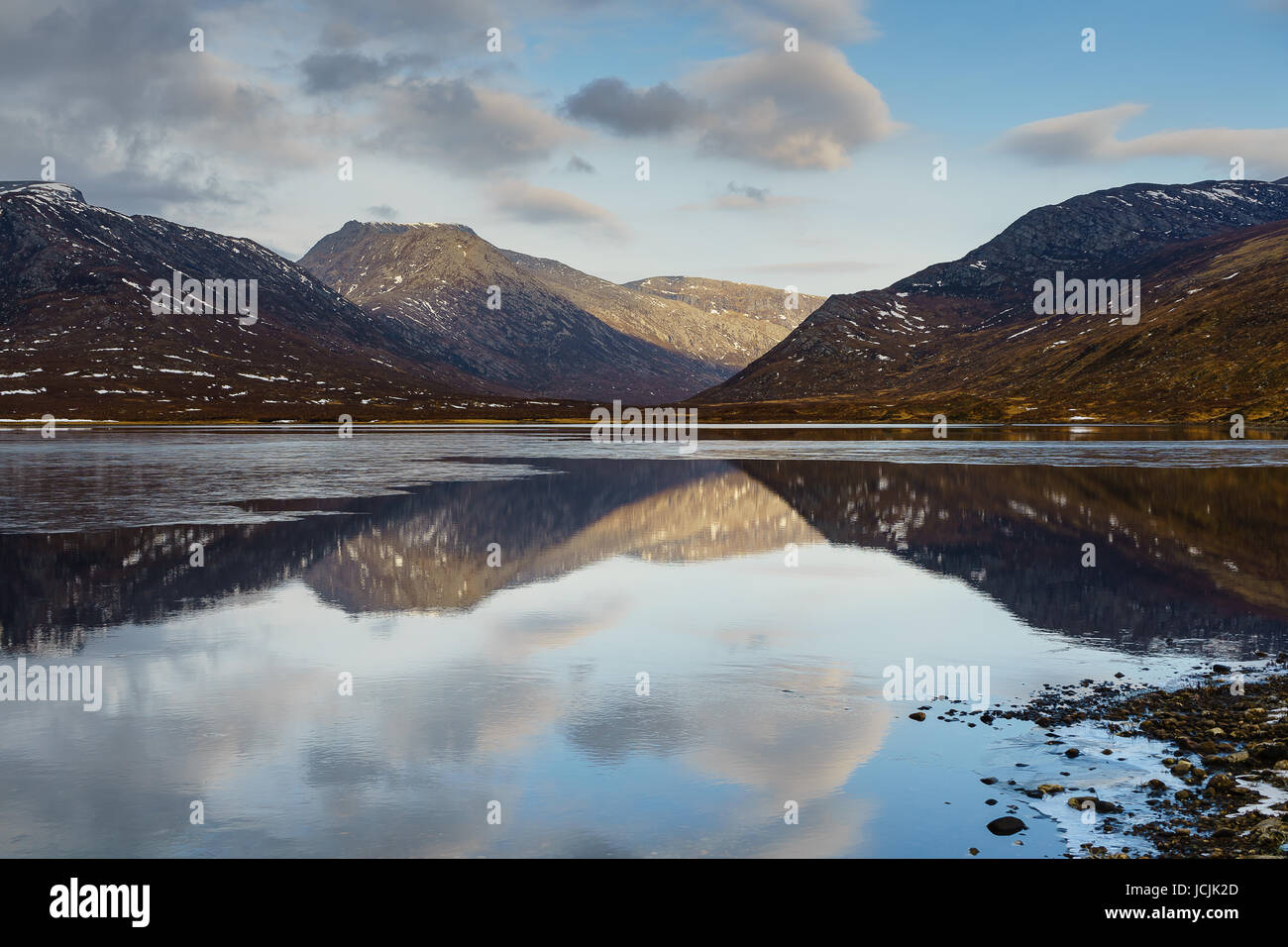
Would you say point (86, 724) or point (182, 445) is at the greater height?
point (182, 445)

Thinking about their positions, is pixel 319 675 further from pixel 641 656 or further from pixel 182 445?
pixel 182 445

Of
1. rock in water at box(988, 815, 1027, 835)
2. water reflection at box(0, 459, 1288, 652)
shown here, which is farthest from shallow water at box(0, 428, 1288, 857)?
water reflection at box(0, 459, 1288, 652)

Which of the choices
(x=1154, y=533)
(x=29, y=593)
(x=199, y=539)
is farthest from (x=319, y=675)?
(x=1154, y=533)

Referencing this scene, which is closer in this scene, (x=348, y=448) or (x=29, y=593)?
(x=29, y=593)

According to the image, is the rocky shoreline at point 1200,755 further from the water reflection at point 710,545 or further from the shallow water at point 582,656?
the water reflection at point 710,545

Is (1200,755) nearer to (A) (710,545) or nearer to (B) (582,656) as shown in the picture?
(B) (582,656)
